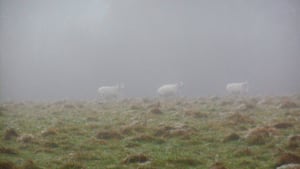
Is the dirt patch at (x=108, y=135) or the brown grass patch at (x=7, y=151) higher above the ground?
the dirt patch at (x=108, y=135)

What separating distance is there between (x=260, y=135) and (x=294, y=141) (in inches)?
57.1

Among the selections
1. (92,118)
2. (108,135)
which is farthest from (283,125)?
(92,118)

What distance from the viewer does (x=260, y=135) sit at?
54.7ft

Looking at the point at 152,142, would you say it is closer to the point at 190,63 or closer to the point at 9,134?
the point at 9,134

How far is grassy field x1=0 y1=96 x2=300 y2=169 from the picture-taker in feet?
45.0

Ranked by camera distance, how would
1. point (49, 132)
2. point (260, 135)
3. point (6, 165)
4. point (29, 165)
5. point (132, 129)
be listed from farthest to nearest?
point (132, 129)
point (49, 132)
point (260, 135)
point (29, 165)
point (6, 165)

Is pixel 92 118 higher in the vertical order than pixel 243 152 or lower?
higher

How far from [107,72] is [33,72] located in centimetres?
2324

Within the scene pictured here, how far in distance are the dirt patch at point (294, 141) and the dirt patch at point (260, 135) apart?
982 mm

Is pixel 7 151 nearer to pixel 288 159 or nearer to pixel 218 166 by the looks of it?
pixel 218 166

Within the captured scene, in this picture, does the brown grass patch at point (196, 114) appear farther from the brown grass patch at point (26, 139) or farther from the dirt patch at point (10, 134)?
the dirt patch at point (10, 134)

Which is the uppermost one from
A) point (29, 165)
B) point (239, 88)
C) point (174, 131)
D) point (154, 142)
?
point (239, 88)

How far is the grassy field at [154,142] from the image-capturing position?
1372 cm

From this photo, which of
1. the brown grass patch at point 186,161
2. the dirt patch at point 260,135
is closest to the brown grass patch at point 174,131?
the dirt patch at point 260,135
